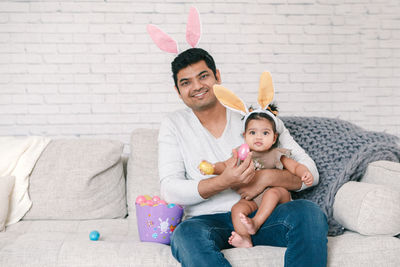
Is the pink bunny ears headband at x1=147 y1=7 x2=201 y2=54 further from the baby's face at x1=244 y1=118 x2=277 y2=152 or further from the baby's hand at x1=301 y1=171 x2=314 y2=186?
the baby's hand at x1=301 y1=171 x2=314 y2=186

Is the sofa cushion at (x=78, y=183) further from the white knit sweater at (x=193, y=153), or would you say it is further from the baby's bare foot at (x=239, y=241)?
the baby's bare foot at (x=239, y=241)

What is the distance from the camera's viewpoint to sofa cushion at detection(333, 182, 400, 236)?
1425 millimetres

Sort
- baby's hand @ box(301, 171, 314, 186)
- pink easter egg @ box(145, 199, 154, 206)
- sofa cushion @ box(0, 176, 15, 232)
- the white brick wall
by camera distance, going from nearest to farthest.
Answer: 1. baby's hand @ box(301, 171, 314, 186)
2. pink easter egg @ box(145, 199, 154, 206)
3. sofa cushion @ box(0, 176, 15, 232)
4. the white brick wall

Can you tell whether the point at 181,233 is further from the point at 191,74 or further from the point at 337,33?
the point at 337,33

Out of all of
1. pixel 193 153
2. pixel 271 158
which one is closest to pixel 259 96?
A: pixel 271 158

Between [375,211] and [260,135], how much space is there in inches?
20.1

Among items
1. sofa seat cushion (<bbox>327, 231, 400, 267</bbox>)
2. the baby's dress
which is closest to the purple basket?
the baby's dress

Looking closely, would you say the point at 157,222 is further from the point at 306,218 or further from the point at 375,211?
the point at 375,211

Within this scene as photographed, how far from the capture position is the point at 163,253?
4.76 ft

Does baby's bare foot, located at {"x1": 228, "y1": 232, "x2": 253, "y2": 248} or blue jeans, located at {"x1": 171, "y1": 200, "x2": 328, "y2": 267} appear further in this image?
baby's bare foot, located at {"x1": 228, "y1": 232, "x2": 253, "y2": 248}

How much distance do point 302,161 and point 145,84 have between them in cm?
150

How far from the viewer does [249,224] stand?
141 centimetres

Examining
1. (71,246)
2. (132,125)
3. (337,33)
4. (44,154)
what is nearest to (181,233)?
(71,246)

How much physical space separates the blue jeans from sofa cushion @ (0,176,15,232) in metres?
0.91
